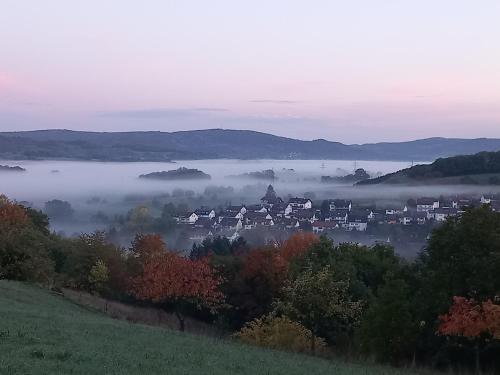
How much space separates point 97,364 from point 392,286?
2056cm

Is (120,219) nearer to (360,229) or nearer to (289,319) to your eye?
(360,229)

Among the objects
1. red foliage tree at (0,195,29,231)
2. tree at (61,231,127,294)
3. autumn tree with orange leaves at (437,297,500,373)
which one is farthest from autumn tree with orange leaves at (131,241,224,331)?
autumn tree with orange leaves at (437,297,500,373)

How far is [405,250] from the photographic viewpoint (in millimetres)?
106000

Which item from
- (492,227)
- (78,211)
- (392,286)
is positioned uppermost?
(492,227)

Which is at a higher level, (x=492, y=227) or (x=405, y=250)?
(x=492, y=227)

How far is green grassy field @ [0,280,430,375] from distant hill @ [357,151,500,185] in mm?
140238

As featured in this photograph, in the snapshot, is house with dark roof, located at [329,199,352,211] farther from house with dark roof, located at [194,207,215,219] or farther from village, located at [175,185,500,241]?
house with dark roof, located at [194,207,215,219]

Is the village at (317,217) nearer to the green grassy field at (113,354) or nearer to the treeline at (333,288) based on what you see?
the treeline at (333,288)

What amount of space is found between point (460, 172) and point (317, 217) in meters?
46.2

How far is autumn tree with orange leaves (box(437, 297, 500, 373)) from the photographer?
85.2ft

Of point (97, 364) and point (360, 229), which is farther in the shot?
point (360, 229)

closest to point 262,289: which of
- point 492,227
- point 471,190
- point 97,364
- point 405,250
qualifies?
point 492,227

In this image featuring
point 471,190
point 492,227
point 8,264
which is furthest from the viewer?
point 471,190

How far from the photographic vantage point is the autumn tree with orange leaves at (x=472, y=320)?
25969mm
